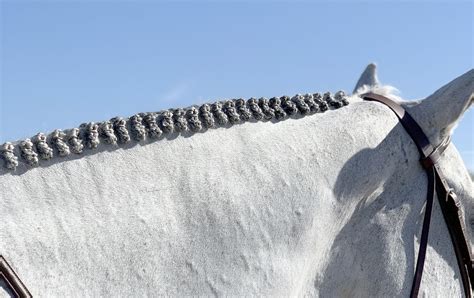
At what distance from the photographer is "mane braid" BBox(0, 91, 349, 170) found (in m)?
2.78

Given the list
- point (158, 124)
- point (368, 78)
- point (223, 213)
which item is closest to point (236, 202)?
point (223, 213)

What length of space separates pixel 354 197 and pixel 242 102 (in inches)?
30.4

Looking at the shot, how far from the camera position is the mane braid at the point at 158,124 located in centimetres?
278

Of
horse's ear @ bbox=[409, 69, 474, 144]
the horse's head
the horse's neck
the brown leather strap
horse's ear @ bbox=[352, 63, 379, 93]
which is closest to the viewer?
the brown leather strap

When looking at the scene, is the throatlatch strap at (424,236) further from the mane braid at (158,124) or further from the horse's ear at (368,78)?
the horse's ear at (368,78)

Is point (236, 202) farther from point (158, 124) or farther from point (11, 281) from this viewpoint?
point (11, 281)

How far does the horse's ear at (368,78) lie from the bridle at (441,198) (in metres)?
0.54

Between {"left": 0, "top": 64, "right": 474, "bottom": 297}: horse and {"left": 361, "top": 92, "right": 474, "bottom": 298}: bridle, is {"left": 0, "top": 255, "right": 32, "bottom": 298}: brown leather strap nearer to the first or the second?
{"left": 0, "top": 64, "right": 474, "bottom": 297}: horse

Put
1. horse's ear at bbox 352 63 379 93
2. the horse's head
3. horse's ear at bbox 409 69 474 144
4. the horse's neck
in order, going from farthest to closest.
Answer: horse's ear at bbox 352 63 379 93
horse's ear at bbox 409 69 474 144
the horse's head
the horse's neck

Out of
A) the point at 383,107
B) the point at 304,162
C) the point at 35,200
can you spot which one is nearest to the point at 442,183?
the point at 383,107

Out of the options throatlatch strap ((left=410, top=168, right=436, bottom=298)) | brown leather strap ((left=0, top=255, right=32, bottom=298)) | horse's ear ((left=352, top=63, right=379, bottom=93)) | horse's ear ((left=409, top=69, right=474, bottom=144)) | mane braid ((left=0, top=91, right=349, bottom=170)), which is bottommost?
throatlatch strap ((left=410, top=168, right=436, bottom=298))

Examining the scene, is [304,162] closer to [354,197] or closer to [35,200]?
[354,197]

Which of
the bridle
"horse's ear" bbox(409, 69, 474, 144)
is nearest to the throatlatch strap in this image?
the bridle

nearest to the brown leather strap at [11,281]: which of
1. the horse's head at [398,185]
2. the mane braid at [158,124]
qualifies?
the mane braid at [158,124]
